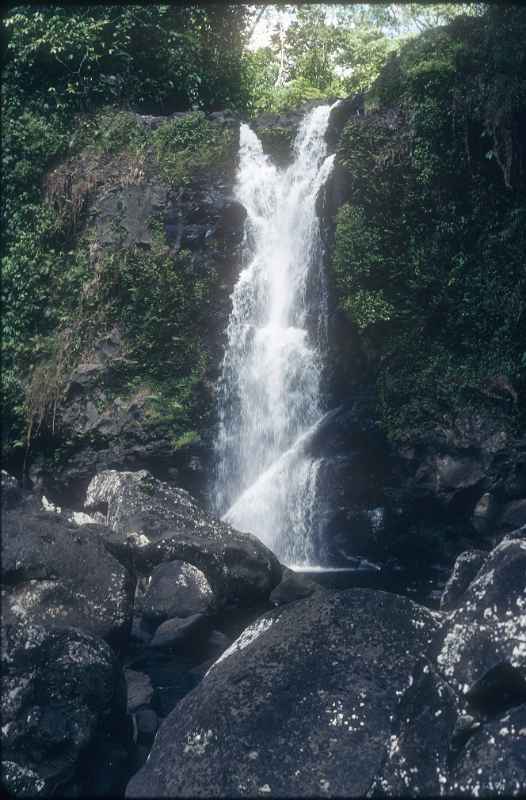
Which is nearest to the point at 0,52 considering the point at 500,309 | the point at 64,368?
the point at 64,368

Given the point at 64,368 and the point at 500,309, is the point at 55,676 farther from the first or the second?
the point at 500,309

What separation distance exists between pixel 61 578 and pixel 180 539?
2.98m

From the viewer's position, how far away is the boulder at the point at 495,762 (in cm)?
393

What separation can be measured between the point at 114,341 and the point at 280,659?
8058 millimetres

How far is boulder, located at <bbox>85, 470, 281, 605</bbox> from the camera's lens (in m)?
8.40

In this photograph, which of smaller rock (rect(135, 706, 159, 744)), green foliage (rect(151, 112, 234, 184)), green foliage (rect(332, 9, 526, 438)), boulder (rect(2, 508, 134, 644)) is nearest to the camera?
boulder (rect(2, 508, 134, 644))

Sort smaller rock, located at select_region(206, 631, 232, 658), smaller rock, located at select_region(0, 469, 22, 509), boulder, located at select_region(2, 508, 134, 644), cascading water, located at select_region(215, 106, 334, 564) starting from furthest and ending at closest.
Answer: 1. cascading water, located at select_region(215, 106, 334, 564)
2. smaller rock, located at select_region(206, 631, 232, 658)
3. boulder, located at select_region(2, 508, 134, 644)
4. smaller rock, located at select_region(0, 469, 22, 509)

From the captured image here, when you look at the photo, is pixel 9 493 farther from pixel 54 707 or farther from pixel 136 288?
pixel 136 288

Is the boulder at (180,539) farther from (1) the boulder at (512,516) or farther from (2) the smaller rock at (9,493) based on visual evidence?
(1) the boulder at (512,516)

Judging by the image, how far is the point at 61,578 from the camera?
5.75 metres

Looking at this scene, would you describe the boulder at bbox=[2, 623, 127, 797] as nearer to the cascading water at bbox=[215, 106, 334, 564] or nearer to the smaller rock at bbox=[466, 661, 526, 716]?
the smaller rock at bbox=[466, 661, 526, 716]

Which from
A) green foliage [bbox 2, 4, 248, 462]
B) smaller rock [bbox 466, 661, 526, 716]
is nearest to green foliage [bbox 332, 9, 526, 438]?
green foliage [bbox 2, 4, 248, 462]

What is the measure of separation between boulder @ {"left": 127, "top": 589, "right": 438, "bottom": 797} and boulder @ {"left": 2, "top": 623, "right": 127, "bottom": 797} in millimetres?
444

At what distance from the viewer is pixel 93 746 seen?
15.6 ft
